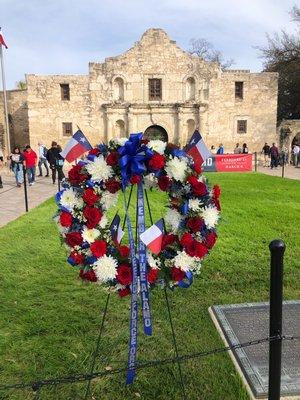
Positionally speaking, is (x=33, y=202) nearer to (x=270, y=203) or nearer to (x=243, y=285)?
(x=270, y=203)

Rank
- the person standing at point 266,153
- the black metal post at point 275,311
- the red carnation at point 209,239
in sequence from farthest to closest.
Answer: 1. the person standing at point 266,153
2. the red carnation at point 209,239
3. the black metal post at point 275,311

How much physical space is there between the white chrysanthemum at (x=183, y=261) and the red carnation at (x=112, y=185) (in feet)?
2.52

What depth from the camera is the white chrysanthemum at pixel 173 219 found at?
3265 millimetres

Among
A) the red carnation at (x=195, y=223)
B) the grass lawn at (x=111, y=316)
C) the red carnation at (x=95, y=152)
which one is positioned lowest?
the grass lawn at (x=111, y=316)

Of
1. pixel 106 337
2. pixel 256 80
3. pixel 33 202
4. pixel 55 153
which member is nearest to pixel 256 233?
pixel 106 337

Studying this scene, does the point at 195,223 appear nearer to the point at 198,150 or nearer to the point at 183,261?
the point at 183,261

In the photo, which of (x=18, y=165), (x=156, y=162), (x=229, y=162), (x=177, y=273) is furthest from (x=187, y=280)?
(x=229, y=162)

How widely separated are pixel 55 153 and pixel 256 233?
32.7 feet

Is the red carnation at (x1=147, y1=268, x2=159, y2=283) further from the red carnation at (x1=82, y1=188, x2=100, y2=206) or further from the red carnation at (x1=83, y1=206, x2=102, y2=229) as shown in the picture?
the red carnation at (x1=82, y1=188, x2=100, y2=206)

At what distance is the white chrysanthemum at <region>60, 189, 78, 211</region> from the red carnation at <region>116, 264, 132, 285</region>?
665mm

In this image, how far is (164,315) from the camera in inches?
180

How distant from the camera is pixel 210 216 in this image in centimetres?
323

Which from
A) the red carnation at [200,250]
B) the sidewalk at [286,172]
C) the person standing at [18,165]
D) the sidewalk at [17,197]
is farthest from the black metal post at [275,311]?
the sidewalk at [286,172]

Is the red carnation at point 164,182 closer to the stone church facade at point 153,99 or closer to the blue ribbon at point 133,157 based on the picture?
the blue ribbon at point 133,157
